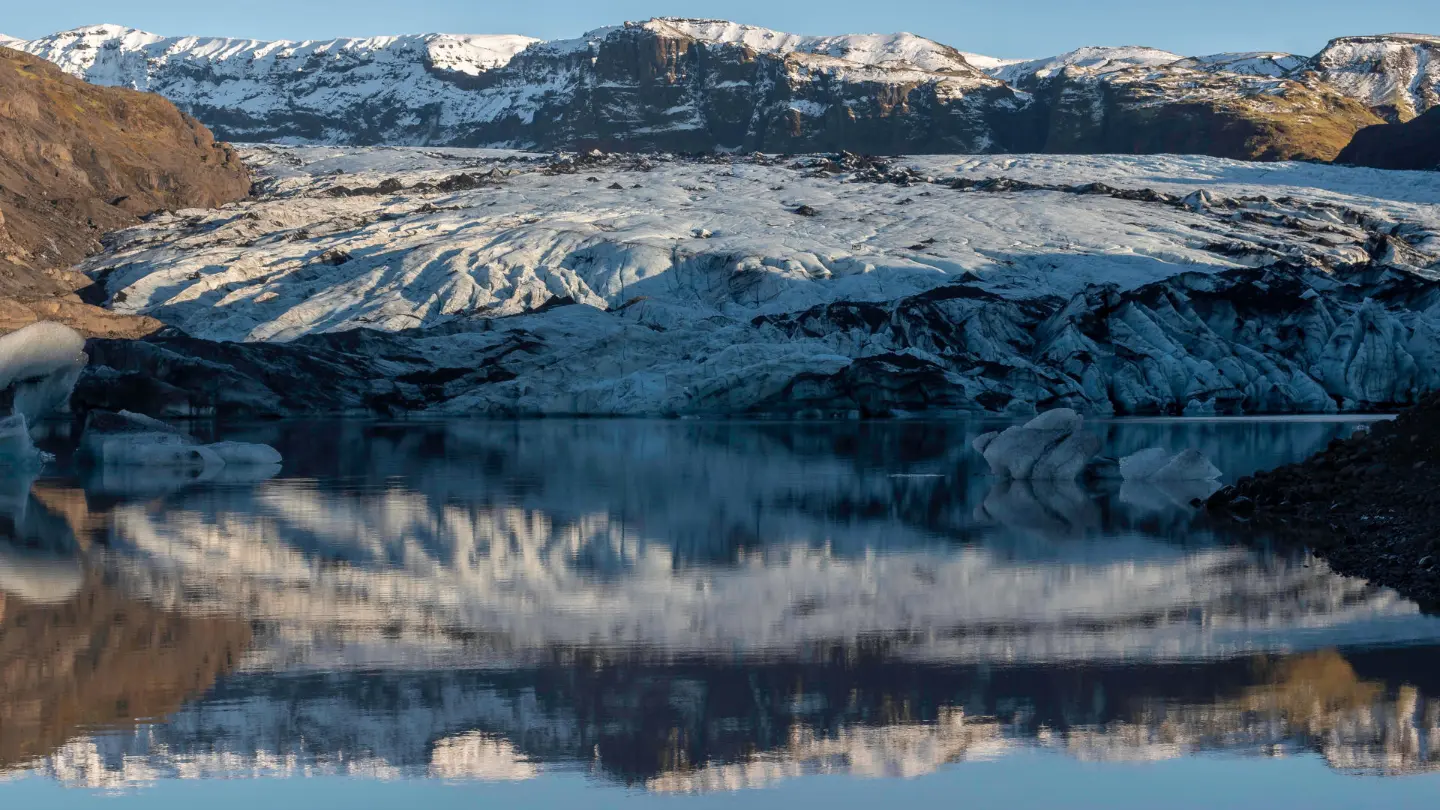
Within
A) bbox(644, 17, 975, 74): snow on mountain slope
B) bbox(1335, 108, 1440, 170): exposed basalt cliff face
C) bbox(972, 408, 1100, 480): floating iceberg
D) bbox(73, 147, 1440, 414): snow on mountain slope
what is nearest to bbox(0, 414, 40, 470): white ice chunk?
bbox(972, 408, 1100, 480): floating iceberg

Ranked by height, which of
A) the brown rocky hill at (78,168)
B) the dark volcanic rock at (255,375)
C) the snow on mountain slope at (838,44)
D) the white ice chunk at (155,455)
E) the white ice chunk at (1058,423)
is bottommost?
the dark volcanic rock at (255,375)

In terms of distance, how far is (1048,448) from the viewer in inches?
827

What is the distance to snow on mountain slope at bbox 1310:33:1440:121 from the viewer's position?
124 m

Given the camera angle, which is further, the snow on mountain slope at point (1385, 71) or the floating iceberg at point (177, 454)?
the snow on mountain slope at point (1385, 71)

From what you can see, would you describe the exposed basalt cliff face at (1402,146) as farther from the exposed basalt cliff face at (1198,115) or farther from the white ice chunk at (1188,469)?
the white ice chunk at (1188,469)

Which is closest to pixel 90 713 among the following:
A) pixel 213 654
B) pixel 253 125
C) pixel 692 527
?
pixel 213 654

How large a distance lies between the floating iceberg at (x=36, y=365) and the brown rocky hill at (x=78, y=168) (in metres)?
25.0

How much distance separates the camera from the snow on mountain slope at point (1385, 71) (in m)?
124

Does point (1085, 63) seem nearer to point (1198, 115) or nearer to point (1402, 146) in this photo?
point (1198, 115)

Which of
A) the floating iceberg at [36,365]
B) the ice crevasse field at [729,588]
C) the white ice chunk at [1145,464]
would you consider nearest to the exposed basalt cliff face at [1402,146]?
the ice crevasse field at [729,588]

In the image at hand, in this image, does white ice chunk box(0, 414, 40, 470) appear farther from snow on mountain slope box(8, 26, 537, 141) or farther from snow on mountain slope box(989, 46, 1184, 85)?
snow on mountain slope box(8, 26, 537, 141)

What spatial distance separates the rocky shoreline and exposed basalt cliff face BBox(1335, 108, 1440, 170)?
79253 millimetres

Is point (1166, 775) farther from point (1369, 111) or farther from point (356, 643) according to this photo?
point (1369, 111)

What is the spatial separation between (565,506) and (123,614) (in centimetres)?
762
